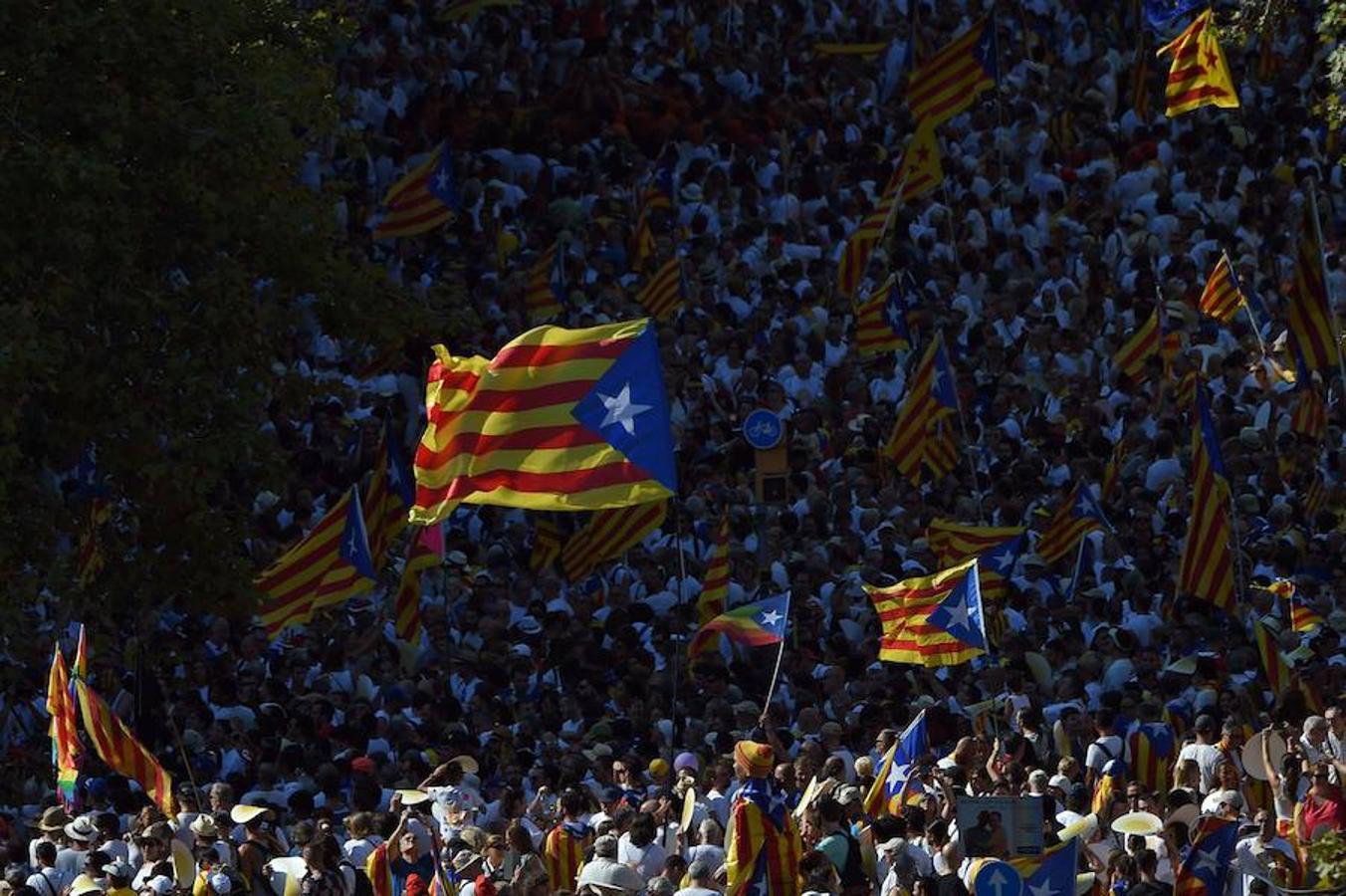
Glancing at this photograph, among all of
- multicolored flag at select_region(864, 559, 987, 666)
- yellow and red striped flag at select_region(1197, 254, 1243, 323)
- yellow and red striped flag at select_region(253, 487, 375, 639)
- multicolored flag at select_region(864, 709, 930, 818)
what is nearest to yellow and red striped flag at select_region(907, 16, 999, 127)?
yellow and red striped flag at select_region(1197, 254, 1243, 323)

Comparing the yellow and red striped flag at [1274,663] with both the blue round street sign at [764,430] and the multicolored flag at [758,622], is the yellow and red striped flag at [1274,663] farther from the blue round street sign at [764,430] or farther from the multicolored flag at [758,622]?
the blue round street sign at [764,430]

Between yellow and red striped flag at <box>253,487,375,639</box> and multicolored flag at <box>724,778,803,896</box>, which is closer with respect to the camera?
multicolored flag at <box>724,778,803,896</box>

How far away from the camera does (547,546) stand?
30.4 metres

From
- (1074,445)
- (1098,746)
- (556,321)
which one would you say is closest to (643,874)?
(1098,746)

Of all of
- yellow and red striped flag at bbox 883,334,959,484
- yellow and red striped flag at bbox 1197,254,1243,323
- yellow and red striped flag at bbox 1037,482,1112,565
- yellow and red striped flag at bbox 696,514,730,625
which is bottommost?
yellow and red striped flag at bbox 696,514,730,625

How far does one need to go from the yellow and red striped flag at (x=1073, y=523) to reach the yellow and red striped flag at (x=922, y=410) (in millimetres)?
1380

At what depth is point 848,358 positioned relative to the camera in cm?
3431

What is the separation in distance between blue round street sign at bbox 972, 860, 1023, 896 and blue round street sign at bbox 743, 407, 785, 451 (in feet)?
43.7

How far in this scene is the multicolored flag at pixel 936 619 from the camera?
24719 millimetres

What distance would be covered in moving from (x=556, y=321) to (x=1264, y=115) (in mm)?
9590

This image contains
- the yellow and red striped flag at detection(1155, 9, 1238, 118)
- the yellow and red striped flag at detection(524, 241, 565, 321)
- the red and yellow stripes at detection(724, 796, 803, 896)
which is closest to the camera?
the red and yellow stripes at detection(724, 796, 803, 896)

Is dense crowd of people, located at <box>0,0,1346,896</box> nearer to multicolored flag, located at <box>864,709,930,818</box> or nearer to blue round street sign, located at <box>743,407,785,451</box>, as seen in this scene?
multicolored flag, located at <box>864,709,930,818</box>

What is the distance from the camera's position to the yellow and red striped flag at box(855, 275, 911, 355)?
32938 millimetres

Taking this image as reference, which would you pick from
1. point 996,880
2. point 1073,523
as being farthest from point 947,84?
point 996,880
